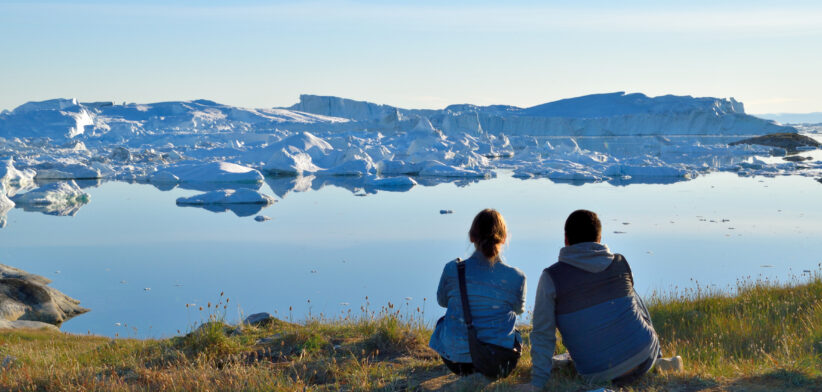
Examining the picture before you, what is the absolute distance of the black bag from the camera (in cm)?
355

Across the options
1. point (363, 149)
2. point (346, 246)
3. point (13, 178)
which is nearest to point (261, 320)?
point (346, 246)

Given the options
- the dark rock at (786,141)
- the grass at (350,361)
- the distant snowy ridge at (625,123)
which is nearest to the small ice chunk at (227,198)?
the grass at (350,361)

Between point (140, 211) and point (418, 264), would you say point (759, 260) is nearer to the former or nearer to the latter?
point (418, 264)

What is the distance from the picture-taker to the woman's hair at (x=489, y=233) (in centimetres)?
340

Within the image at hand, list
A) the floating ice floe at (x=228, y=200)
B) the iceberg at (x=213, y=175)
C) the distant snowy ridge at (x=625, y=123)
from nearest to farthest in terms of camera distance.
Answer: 1. the floating ice floe at (x=228, y=200)
2. the iceberg at (x=213, y=175)
3. the distant snowy ridge at (x=625, y=123)

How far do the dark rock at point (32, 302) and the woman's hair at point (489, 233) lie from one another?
7902 mm

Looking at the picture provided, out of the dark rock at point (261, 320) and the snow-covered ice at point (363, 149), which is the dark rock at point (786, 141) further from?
the dark rock at point (261, 320)

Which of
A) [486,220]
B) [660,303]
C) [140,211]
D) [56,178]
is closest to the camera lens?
[486,220]

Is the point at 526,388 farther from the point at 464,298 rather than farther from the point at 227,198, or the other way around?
the point at 227,198

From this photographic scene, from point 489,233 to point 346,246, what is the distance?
10703mm

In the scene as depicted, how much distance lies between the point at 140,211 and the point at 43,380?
1711 centimetres

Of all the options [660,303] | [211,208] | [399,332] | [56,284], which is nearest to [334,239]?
[56,284]

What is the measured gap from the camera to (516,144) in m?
60.0

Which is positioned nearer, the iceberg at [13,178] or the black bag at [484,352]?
the black bag at [484,352]
